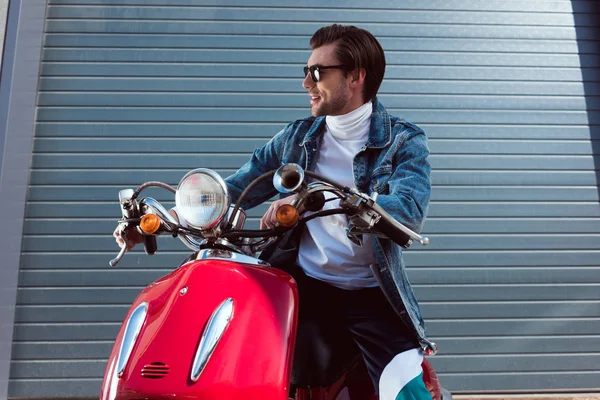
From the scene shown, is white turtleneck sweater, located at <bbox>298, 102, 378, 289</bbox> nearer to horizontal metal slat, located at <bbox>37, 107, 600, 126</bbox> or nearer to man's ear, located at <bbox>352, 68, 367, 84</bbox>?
man's ear, located at <bbox>352, 68, 367, 84</bbox>

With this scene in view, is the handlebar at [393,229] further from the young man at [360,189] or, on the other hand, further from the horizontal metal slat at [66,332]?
the horizontal metal slat at [66,332]

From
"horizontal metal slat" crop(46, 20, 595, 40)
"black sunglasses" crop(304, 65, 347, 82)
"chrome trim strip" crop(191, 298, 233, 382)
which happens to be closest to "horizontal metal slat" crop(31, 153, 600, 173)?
"horizontal metal slat" crop(46, 20, 595, 40)

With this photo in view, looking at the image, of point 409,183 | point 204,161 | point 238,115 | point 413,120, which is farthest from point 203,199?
point 413,120

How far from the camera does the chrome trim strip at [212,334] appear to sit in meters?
1.18

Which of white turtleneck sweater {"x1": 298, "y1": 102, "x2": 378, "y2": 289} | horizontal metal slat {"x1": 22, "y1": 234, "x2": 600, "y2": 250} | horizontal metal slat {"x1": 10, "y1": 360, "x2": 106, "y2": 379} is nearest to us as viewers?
white turtleneck sweater {"x1": 298, "y1": 102, "x2": 378, "y2": 289}

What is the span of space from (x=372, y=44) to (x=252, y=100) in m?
2.95

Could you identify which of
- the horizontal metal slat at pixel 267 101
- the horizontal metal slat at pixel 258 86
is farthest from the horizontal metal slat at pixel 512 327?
the horizontal metal slat at pixel 258 86

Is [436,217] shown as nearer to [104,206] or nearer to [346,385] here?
[104,206]

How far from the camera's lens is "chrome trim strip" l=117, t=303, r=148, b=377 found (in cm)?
125

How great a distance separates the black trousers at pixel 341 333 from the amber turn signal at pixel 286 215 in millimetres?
449

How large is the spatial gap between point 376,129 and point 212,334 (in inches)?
39.3

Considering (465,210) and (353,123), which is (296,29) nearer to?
(465,210)

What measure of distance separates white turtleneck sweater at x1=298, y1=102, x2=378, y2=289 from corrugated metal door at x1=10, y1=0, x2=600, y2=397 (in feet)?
9.42

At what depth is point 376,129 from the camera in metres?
1.97
